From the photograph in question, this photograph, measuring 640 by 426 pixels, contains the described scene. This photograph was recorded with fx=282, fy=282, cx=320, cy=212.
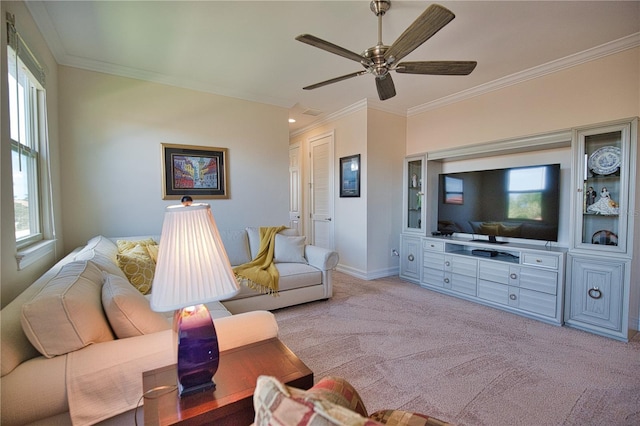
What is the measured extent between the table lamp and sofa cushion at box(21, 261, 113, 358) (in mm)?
427

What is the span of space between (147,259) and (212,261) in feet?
6.00

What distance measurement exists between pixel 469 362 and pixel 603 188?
210 cm

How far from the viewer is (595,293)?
254 centimetres

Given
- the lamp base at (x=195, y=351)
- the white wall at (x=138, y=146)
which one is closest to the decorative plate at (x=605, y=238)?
the lamp base at (x=195, y=351)

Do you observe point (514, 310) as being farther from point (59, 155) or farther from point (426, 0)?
point (59, 155)

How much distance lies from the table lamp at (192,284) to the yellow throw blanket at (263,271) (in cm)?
194

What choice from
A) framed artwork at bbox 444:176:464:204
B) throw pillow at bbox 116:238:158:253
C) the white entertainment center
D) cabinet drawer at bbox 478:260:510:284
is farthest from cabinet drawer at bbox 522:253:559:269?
throw pillow at bbox 116:238:158:253

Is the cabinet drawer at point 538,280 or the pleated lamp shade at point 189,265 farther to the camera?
the cabinet drawer at point 538,280

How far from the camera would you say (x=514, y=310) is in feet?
9.79

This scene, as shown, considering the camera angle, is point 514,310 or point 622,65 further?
point 514,310

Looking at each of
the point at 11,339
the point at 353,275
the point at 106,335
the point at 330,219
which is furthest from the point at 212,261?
the point at 330,219

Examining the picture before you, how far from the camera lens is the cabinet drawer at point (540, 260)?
8.96 ft

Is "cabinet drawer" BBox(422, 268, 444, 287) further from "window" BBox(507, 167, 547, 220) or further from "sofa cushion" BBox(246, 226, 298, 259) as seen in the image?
"sofa cushion" BBox(246, 226, 298, 259)

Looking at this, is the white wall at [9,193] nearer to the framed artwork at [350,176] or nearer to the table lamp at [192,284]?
the table lamp at [192,284]
